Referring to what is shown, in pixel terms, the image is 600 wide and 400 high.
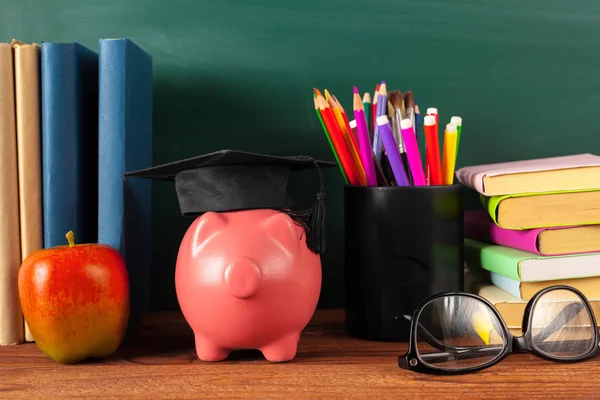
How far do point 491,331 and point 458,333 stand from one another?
4 centimetres

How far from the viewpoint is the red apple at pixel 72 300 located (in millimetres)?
690

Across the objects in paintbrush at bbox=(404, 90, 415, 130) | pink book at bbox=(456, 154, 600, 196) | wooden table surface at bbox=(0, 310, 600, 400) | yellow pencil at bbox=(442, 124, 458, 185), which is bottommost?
wooden table surface at bbox=(0, 310, 600, 400)

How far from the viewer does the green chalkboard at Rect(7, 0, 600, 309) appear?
38.2 inches

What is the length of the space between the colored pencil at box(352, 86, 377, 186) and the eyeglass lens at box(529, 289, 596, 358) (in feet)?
0.81

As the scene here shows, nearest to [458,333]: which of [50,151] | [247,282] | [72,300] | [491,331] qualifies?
[491,331]

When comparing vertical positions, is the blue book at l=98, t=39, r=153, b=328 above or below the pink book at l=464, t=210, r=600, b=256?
above

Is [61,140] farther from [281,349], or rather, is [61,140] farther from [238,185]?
[281,349]

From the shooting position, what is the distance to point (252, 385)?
63 cm

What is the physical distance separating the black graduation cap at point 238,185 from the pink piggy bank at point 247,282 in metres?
0.01

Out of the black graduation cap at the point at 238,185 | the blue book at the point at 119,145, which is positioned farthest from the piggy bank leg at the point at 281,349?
the blue book at the point at 119,145

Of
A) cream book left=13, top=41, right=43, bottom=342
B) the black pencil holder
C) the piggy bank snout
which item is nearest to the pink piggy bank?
the piggy bank snout

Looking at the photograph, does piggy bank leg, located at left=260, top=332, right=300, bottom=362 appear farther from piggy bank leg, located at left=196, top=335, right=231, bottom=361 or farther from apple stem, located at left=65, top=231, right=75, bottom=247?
apple stem, located at left=65, top=231, right=75, bottom=247

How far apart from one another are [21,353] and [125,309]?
0.44 feet

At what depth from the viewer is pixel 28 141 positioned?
0.78 metres
